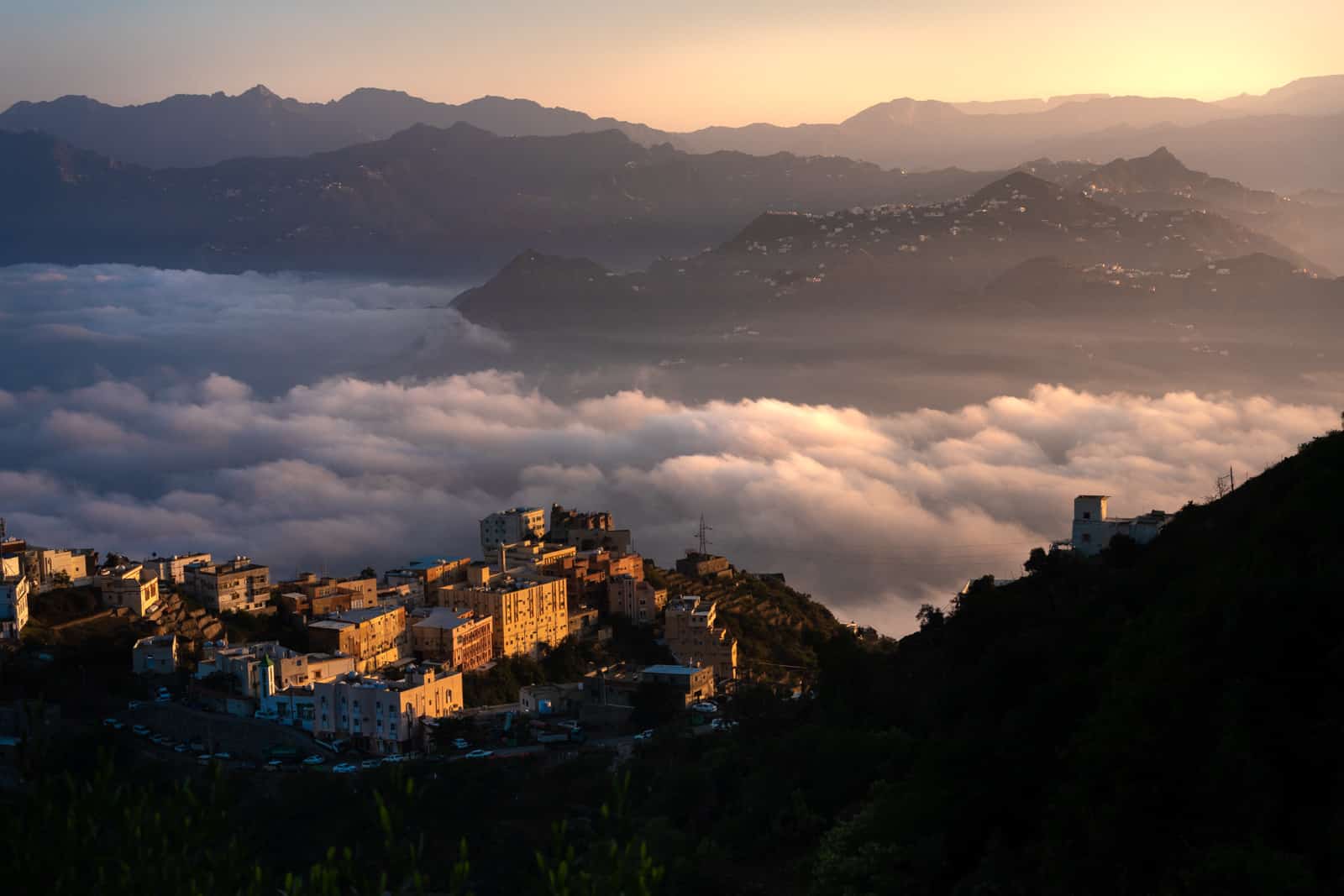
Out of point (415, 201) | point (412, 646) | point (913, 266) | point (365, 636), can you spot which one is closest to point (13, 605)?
point (365, 636)

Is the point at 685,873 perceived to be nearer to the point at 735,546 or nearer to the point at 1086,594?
the point at 1086,594

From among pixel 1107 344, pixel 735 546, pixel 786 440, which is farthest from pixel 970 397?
pixel 735 546

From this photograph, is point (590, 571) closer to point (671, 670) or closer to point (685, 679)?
point (671, 670)

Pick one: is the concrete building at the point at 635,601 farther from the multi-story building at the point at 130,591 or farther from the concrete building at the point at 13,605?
the concrete building at the point at 13,605

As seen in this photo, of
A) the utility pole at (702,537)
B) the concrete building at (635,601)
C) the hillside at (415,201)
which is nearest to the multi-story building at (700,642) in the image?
the concrete building at (635,601)

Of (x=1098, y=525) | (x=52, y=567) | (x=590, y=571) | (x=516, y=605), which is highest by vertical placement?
(x=1098, y=525)
